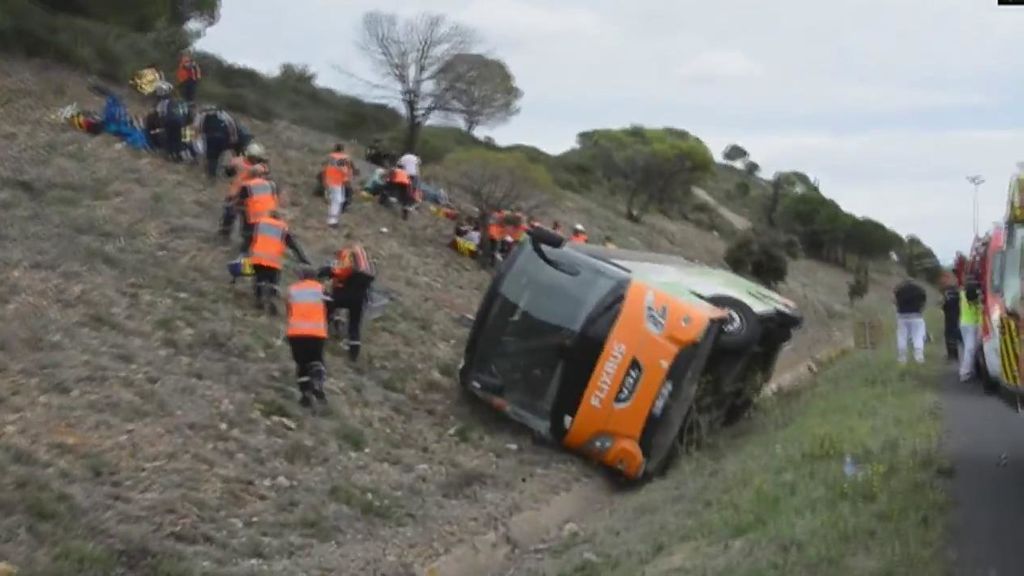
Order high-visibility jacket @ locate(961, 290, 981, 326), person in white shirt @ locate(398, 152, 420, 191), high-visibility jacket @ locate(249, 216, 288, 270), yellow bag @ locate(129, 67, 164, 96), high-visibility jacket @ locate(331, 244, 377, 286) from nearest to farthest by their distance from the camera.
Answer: high-visibility jacket @ locate(961, 290, 981, 326) → high-visibility jacket @ locate(331, 244, 377, 286) → high-visibility jacket @ locate(249, 216, 288, 270) → person in white shirt @ locate(398, 152, 420, 191) → yellow bag @ locate(129, 67, 164, 96)

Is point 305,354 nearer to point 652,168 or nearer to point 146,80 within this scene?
point 146,80

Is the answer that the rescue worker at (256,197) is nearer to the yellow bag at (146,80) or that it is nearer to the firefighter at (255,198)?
the firefighter at (255,198)

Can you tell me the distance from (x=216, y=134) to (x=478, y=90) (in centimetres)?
3926

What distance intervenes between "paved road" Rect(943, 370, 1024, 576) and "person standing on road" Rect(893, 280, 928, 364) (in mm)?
3277

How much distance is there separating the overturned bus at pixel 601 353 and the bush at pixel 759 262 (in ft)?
82.7

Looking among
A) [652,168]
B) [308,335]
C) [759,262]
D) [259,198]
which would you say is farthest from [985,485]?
[652,168]

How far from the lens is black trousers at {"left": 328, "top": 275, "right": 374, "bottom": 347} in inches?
624

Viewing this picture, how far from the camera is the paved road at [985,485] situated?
873 centimetres

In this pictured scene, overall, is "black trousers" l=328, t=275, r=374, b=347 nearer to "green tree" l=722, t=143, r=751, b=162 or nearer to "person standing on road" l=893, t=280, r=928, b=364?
"person standing on road" l=893, t=280, r=928, b=364

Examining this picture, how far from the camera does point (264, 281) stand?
655 inches

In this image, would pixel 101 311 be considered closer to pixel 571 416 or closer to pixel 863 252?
pixel 571 416

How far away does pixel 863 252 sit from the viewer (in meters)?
78.4

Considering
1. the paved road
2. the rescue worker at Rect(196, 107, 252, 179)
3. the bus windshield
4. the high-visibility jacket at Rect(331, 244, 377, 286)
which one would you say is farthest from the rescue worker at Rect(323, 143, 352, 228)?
the paved road

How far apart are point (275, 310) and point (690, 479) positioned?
5722mm
